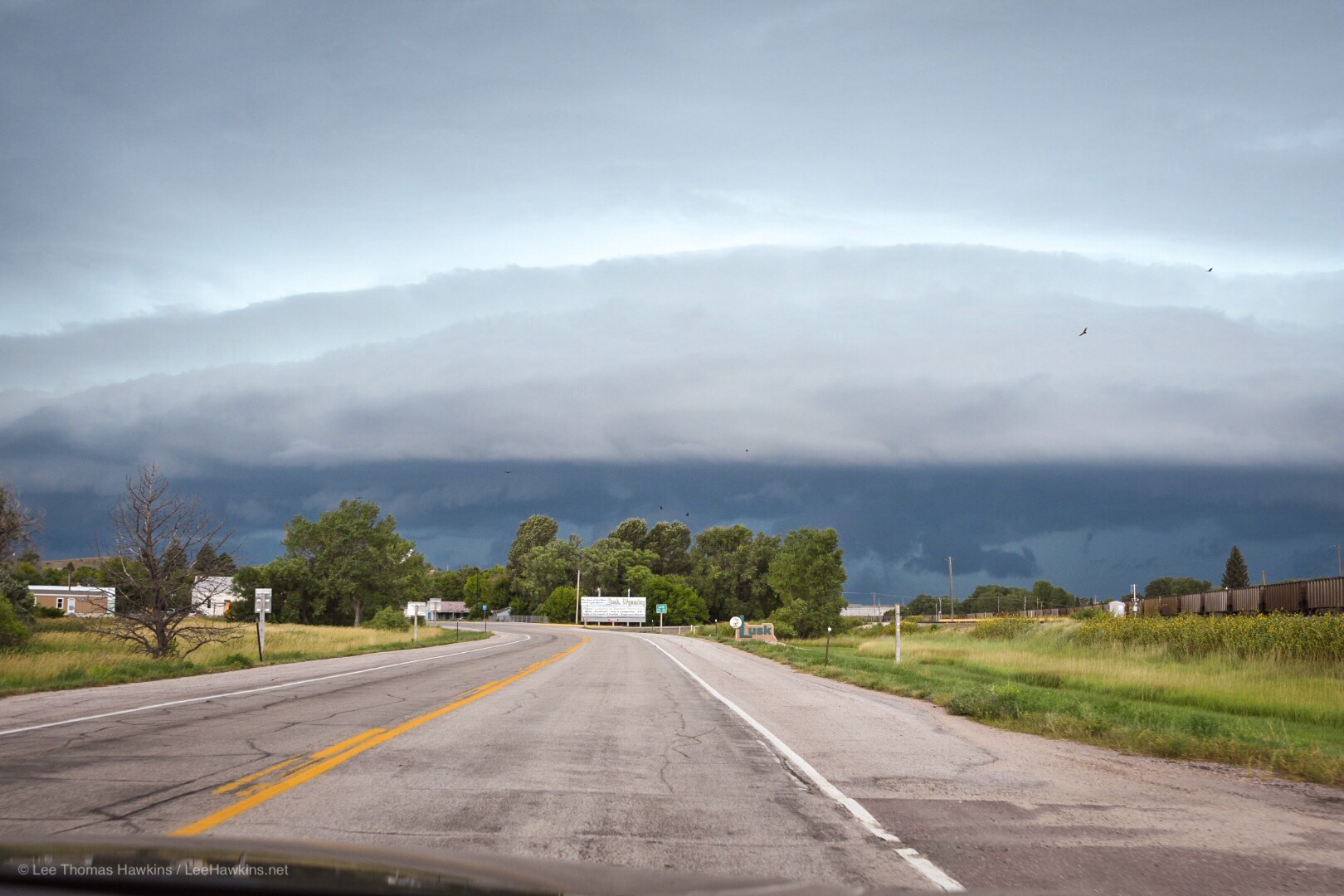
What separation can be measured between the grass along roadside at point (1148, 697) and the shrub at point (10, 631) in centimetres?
2798

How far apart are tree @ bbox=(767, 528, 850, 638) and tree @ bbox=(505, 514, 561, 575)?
254 ft

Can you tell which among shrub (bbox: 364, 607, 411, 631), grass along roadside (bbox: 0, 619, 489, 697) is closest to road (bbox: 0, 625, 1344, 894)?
grass along roadside (bbox: 0, 619, 489, 697)

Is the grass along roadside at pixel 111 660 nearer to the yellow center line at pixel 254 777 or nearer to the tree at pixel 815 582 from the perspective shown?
the yellow center line at pixel 254 777

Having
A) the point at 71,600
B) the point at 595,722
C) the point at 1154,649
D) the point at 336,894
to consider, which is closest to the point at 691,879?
the point at 336,894

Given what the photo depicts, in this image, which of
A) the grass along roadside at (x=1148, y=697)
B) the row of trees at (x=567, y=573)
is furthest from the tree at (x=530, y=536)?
the grass along roadside at (x=1148, y=697)

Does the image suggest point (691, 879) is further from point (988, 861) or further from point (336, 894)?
point (988, 861)

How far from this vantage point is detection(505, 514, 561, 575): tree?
533 ft

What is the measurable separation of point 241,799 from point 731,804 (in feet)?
12.6

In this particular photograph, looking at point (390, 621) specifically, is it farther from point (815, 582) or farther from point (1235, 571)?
point (1235, 571)

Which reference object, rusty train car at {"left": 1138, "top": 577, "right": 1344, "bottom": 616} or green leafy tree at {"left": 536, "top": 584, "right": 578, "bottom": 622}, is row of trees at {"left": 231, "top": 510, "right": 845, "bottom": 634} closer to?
green leafy tree at {"left": 536, "top": 584, "right": 578, "bottom": 622}

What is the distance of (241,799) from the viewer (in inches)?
277

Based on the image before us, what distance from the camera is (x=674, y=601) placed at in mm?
131625

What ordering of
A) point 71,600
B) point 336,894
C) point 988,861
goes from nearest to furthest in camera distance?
point 336,894 < point 988,861 < point 71,600

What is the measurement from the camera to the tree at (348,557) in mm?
102125
